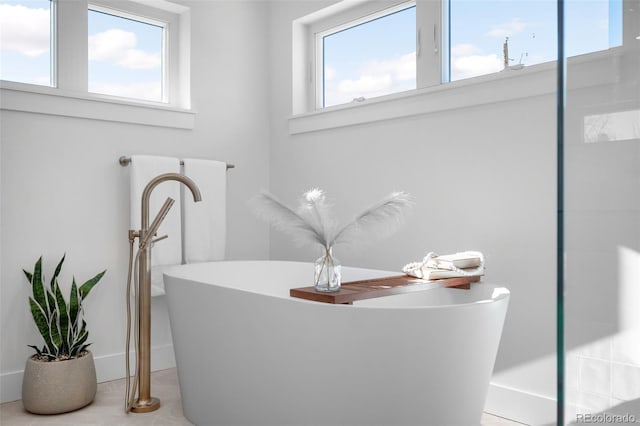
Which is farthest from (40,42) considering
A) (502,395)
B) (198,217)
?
(502,395)

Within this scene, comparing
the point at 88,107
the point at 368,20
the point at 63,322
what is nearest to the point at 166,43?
the point at 88,107

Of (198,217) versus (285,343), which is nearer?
(285,343)

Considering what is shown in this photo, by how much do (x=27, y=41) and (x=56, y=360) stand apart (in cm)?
146

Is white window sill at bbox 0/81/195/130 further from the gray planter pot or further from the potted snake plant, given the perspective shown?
the gray planter pot

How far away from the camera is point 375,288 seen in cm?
172

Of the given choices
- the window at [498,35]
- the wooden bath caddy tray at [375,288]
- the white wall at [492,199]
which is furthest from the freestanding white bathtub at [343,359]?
the window at [498,35]

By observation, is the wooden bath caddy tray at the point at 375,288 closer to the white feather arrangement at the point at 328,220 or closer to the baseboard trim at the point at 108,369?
the white feather arrangement at the point at 328,220

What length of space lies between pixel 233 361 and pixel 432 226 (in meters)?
1.05

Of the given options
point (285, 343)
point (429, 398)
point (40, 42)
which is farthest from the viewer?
point (40, 42)

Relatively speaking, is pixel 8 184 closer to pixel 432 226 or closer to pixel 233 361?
pixel 233 361

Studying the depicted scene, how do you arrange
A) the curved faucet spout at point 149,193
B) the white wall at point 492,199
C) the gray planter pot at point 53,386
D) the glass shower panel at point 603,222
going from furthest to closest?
1. the curved faucet spout at point 149,193
2. the gray planter pot at point 53,386
3. the white wall at point 492,199
4. the glass shower panel at point 603,222

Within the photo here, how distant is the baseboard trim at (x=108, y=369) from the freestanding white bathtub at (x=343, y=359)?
91 centimetres

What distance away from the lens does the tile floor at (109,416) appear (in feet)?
6.57

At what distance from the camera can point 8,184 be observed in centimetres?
225
